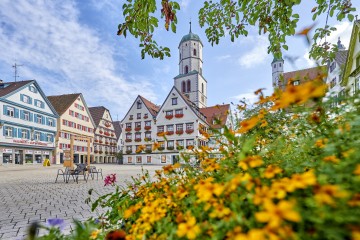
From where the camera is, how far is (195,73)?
159 feet

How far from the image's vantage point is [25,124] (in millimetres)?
34344

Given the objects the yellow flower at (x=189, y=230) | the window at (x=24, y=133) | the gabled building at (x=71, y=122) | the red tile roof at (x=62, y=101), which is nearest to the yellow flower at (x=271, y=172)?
the yellow flower at (x=189, y=230)

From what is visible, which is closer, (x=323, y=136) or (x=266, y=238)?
(x=266, y=238)

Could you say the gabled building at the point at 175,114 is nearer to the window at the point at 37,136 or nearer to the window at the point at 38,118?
the window at the point at 38,118

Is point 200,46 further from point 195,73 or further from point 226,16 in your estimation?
point 226,16

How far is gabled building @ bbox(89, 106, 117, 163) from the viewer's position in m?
51.0

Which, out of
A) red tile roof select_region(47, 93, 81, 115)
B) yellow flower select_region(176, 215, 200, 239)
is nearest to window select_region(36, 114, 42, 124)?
red tile roof select_region(47, 93, 81, 115)

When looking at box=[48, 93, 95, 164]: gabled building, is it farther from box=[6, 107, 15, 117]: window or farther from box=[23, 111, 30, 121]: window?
box=[6, 107, 15, 117]: window

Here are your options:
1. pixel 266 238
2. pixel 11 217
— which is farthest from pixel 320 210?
pixel 11 217

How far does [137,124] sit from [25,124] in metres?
16.9

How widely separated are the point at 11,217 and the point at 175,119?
110 ft

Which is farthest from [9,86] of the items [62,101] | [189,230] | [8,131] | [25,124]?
[189,230]

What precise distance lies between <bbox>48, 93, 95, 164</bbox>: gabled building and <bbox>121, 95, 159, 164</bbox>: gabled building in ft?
23.7

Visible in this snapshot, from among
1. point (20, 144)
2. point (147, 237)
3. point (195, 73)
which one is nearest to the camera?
point (147, 237)
